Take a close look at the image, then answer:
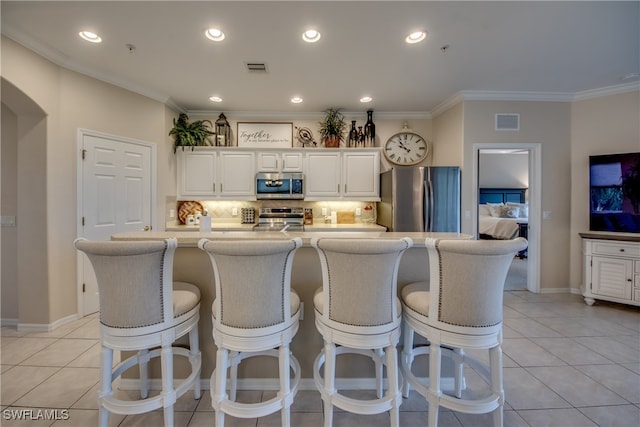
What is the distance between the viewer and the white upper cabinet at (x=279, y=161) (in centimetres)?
431

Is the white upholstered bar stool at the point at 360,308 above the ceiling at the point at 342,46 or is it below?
below

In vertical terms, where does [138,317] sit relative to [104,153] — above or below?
below

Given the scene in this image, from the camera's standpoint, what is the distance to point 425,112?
4.54 m

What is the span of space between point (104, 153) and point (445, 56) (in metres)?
4.00

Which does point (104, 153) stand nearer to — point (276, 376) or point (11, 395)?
point (11, 395)

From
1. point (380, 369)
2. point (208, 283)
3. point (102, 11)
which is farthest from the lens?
point (102, 11)

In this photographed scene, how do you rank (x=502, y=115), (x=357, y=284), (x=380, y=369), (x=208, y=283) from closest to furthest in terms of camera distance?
(x=357, y=284) < (x=380, y=369) < (x=208, y=283) < (x=502, y=115)

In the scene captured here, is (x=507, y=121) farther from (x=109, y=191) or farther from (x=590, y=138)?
(x=109, y=191)

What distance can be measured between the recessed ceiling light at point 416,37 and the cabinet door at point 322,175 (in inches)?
Result: 80.1

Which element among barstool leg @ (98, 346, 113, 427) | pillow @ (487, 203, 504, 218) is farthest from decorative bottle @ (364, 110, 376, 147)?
pillow @ (487, 203, 504, 218)

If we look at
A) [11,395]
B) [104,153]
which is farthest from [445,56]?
[11,395]

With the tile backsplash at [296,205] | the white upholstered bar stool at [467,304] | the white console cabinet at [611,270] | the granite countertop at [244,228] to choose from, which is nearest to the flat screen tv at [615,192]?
the white console cabinet at [611,270]

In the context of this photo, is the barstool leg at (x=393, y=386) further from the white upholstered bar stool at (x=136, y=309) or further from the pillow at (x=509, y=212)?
the pillow at (x=509, y=212)

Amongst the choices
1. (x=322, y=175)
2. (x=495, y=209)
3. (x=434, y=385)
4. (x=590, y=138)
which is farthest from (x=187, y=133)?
(x=495, y=209)
